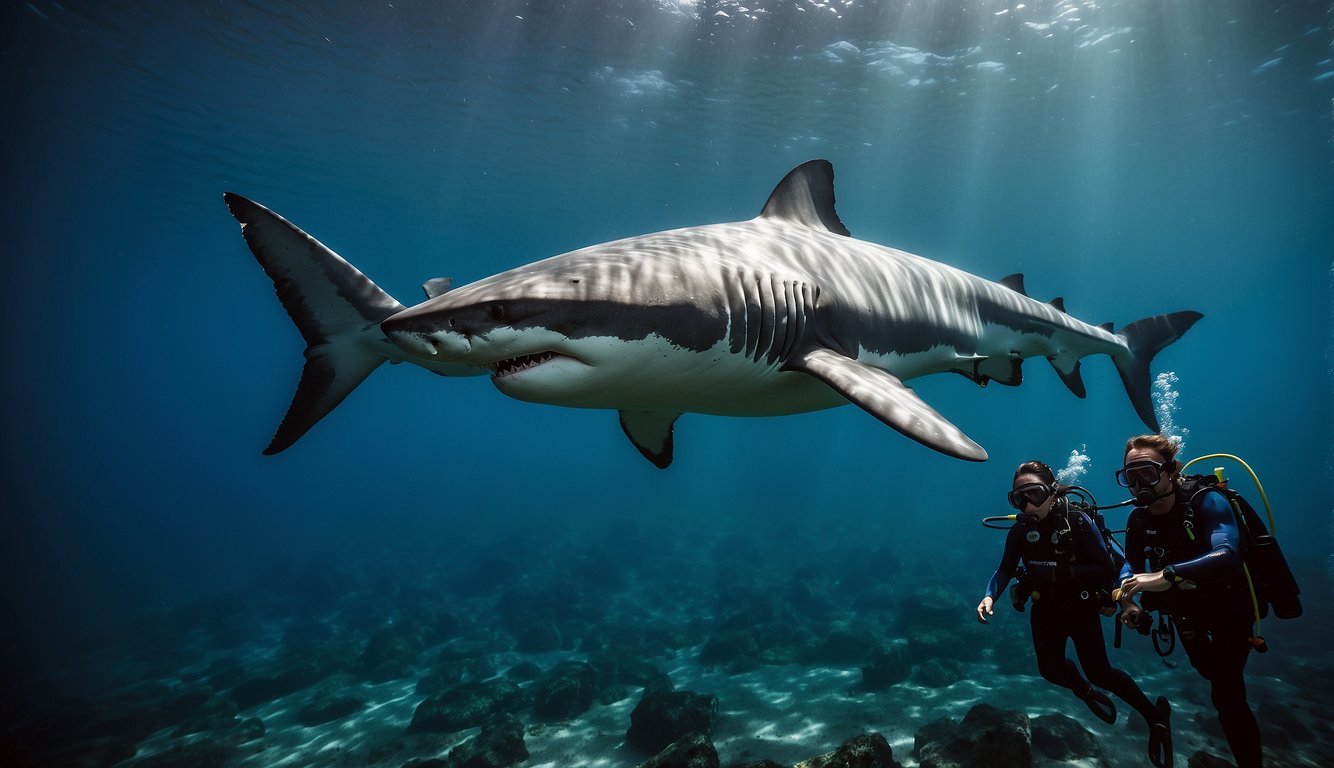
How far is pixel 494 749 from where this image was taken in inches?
290

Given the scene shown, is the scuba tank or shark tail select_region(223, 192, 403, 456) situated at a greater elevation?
shark tail select_region(223, 192, 403, 456)

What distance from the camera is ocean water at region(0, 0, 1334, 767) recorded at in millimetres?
10602

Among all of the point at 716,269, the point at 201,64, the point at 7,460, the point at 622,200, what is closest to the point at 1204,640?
the point at 716,269

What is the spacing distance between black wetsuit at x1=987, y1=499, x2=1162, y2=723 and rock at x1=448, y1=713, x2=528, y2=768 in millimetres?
6510

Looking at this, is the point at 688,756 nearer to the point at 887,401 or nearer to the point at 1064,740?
the point at 887,401

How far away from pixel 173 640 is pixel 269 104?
18.3 metres

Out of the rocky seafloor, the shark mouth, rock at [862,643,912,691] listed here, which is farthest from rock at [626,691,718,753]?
the shark mouth

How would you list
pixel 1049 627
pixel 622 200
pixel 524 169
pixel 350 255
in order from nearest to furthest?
pixel 1049 627 → pixel 524 169 → pixel 622 200 → pixel 350 255

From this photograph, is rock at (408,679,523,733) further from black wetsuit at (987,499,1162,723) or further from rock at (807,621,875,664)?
black wetsuit at (987,499,1162,723)

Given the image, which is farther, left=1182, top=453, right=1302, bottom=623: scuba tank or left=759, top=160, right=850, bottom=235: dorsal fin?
left=759, top=160, right=850, bottom=235: dorsal fin

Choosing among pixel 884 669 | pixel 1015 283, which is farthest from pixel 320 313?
pixel 884 669

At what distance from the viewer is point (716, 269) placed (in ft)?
9.61

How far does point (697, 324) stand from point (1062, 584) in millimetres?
3405

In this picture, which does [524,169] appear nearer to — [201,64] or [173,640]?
[201,64]
